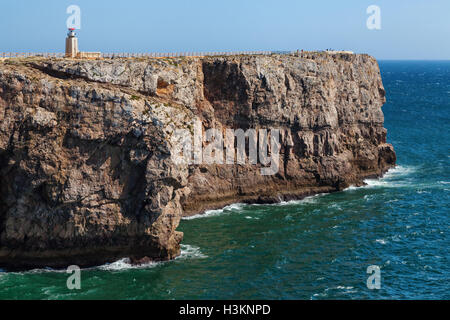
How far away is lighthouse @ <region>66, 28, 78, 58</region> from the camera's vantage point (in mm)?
85250

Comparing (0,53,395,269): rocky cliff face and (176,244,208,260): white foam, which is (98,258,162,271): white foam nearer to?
(0,53,395,269): rocky cliff face

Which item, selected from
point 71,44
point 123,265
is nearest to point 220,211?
point 123,265

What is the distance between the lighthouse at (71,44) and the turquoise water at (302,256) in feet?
90.9

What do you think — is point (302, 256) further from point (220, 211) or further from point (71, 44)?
point (71, 44)

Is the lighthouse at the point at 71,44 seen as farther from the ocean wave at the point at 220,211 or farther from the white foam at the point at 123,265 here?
the white foam at the point at 123,265

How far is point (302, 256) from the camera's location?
75.1m

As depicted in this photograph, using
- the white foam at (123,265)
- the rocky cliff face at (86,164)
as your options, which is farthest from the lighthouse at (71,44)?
the white foam at (123,265)

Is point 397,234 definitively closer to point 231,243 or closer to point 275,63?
point 231,243

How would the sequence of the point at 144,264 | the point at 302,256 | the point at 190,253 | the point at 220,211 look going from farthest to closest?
the point at 220,211
the point at 190,253
the point at 302,256
the point at 144,264

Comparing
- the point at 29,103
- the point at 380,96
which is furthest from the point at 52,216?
the point at 380,96

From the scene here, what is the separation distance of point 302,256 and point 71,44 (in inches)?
1654

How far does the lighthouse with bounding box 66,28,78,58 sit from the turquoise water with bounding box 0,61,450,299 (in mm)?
27705

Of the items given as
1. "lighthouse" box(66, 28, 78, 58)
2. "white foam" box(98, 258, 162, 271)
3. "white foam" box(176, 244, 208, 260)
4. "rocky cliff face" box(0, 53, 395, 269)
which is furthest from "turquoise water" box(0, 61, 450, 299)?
"lighthouse" box(66, 28, 78, 58)

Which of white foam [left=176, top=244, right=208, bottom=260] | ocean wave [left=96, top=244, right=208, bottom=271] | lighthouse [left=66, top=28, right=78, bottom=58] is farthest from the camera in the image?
lighthouse [left=66, top=28, right=78, bottom=58]
